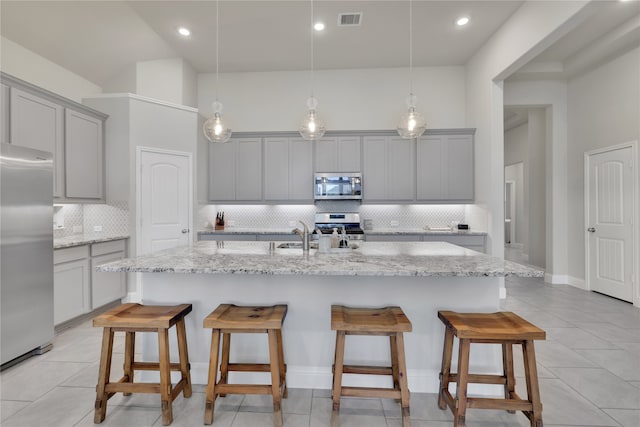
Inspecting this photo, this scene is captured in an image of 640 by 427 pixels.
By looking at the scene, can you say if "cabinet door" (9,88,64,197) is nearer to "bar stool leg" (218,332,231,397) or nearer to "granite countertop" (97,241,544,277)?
"granite countertop" (97,241,544,277)

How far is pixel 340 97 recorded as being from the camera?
515 cm

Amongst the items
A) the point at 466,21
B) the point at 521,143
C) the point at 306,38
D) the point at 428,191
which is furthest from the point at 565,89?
the point at 306,38

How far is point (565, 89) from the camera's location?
4.84 meters

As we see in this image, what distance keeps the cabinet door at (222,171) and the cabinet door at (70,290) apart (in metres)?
2.07

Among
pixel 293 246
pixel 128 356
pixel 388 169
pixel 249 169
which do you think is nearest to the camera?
pixel 128 356

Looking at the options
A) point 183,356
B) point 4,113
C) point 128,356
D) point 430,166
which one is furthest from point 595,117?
point 4,113

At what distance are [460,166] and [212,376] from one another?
451 centimetres

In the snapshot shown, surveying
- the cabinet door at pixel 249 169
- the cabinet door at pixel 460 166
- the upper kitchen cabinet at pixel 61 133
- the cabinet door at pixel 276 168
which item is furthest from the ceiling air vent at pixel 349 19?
the upper kitchen cabinet at pixel 61 133

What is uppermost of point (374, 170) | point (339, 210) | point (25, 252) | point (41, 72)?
point (41, 72)

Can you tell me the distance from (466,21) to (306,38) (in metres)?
2.07

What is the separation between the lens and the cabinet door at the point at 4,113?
2.73 metres

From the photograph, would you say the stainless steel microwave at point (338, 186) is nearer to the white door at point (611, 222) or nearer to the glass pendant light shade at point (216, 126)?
the glass pendant light shade at point (216, 126)

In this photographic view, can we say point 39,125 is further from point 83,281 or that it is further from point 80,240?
point 83,281

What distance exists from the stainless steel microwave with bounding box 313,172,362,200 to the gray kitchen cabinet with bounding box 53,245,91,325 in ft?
10.1
